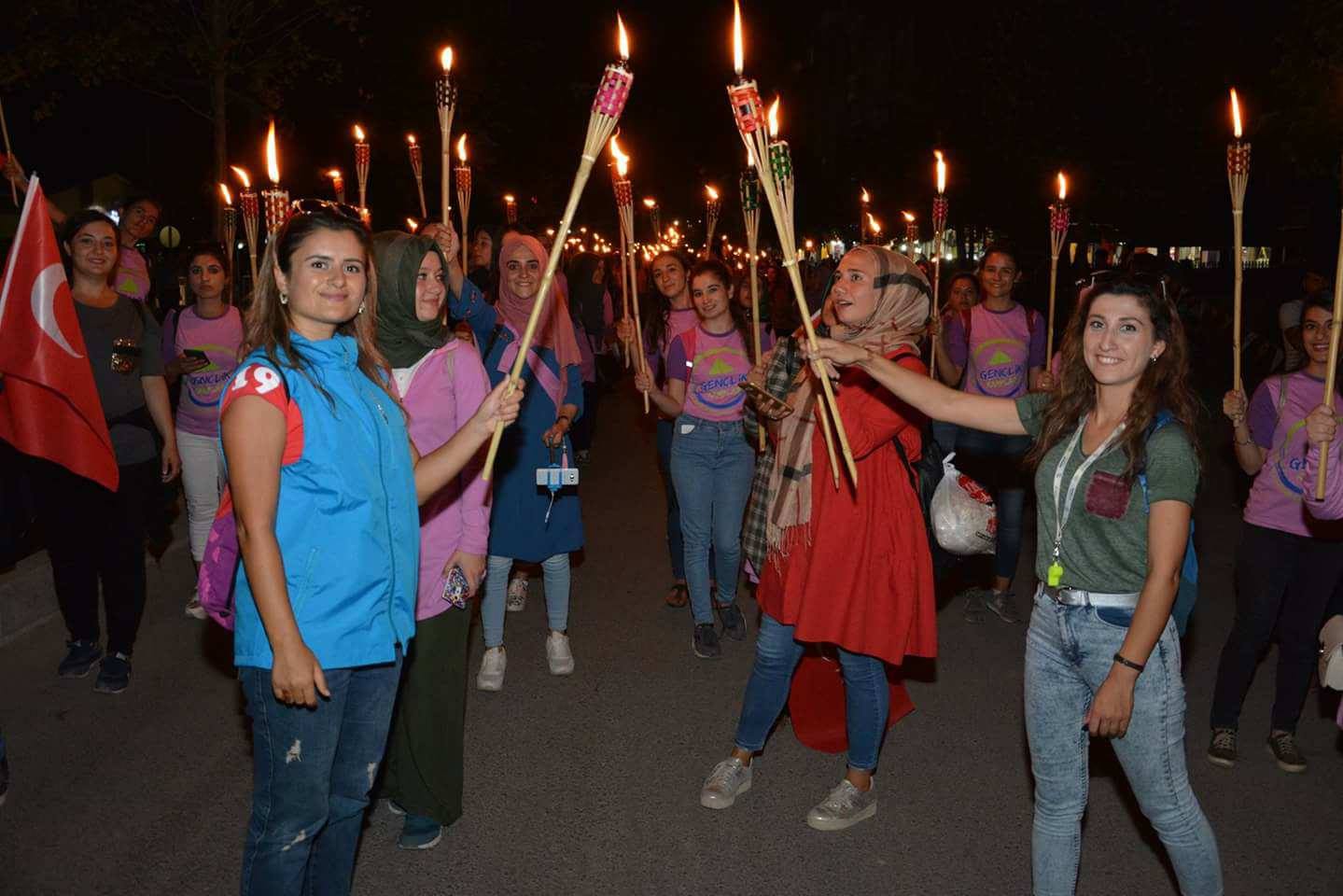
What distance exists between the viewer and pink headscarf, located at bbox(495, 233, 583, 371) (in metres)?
5.68

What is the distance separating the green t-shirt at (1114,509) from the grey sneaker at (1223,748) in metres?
2.28

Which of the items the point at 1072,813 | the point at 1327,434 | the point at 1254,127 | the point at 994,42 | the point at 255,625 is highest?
the point at 994,42

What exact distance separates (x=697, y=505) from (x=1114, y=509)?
3397 millimetres

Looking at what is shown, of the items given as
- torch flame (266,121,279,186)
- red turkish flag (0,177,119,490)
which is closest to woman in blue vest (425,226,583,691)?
torch flame (266,121,279,186)

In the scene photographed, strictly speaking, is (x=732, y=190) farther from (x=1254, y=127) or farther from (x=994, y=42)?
(x=1254, y=127)

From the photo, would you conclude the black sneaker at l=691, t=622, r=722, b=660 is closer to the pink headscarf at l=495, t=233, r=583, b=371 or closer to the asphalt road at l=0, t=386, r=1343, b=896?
the asphalt road at l=0, t=386, r=1343, b=896

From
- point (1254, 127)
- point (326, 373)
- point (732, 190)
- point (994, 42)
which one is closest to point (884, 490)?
point (326, 373)

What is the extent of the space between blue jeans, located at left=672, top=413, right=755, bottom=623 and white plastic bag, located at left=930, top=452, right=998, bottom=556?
2002 mm

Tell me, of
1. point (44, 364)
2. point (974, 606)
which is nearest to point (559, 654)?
point (974, 606)

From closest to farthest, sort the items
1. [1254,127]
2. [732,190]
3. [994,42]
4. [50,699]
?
[50,699], [1254,127], [994,42], [732,190]

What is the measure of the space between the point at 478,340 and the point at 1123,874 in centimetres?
368

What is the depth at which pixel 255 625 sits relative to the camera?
9.25 ft

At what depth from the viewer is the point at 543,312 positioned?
18.7ft

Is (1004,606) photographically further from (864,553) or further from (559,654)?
(864,553)
